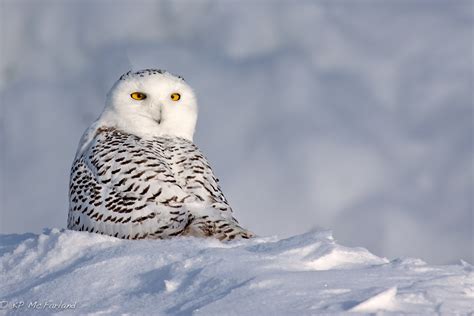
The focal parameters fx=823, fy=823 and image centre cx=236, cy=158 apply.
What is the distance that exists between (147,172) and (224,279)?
5.99 ft

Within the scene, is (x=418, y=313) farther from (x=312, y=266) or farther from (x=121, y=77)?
(x=121, y=77)

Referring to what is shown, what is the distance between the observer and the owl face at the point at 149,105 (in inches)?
244

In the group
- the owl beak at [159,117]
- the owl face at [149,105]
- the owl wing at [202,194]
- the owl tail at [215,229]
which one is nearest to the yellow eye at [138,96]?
the owl face at [149,105]

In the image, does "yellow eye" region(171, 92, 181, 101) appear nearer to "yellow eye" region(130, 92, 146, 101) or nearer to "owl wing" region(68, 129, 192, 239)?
"yellow eye" region(130, 92, 146, 101)

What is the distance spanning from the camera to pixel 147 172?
5289 mm

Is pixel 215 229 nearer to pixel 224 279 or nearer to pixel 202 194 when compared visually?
pixel 202 194

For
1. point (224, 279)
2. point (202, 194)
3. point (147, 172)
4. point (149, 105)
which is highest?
point (149, 105)

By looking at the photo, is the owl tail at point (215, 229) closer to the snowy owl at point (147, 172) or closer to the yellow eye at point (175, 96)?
the snowy owl at point (147, 172)

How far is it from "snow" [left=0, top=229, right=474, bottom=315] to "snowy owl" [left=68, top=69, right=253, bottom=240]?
0.51 metres

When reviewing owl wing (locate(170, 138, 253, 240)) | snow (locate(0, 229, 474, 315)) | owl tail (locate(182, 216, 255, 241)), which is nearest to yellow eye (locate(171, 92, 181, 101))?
owl wing (locate(170, 138, 253, 240))

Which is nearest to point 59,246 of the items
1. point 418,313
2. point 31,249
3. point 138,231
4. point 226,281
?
→ point 31,249

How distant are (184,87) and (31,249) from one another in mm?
2256

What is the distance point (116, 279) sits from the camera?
3.89 metres

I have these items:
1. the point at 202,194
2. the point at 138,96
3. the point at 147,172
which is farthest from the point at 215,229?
the point at 138,96
